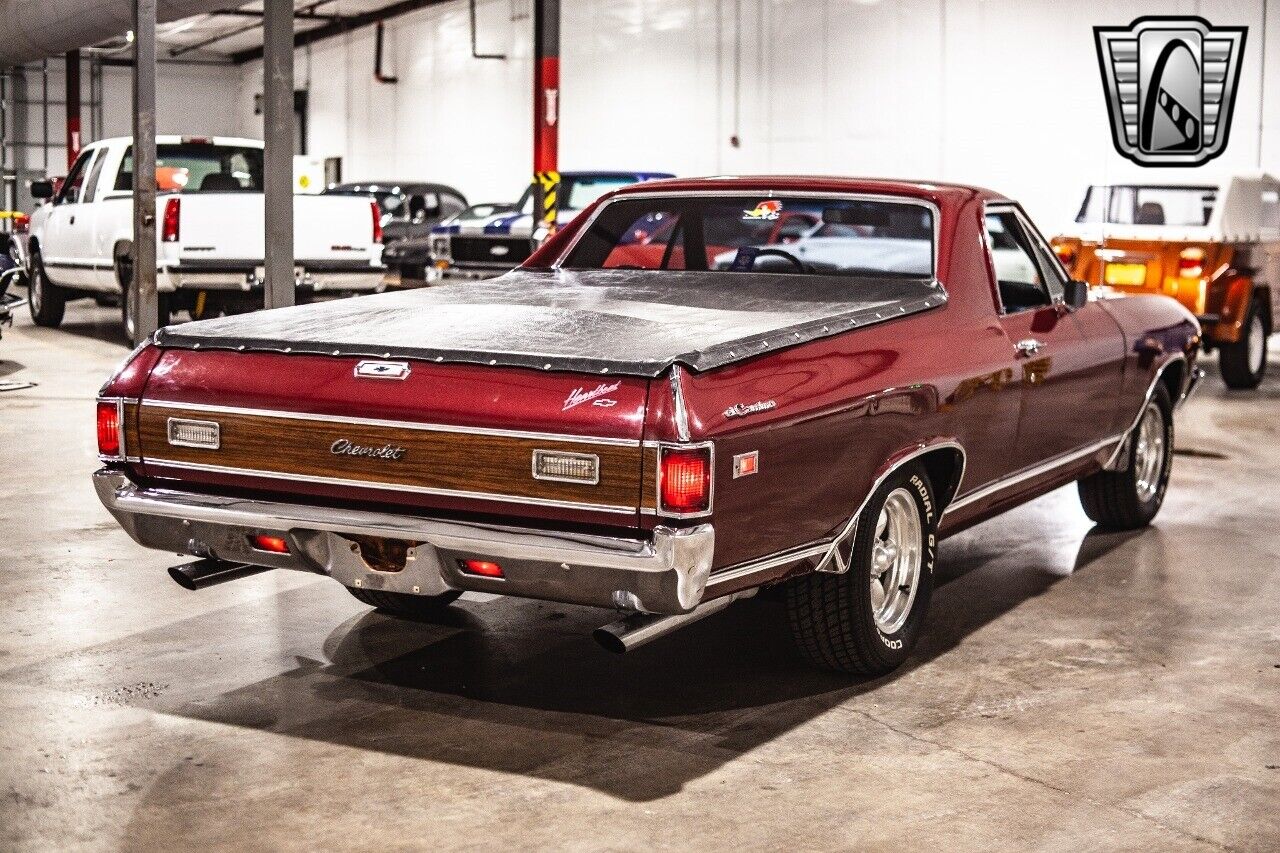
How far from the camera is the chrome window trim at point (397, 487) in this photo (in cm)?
396

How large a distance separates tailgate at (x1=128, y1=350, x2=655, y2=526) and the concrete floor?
0.66m

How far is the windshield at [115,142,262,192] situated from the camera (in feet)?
48.5

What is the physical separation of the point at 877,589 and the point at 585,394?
4.71ft

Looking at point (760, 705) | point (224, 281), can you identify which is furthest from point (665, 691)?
point (224, 281)

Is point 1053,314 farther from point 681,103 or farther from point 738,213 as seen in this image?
point 681,103

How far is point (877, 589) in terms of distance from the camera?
4.96 m

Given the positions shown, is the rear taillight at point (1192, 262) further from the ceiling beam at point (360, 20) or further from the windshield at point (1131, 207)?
the ceiling beam at point (360, 20)

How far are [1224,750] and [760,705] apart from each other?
1259mm

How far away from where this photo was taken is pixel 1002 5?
→ 809 inches

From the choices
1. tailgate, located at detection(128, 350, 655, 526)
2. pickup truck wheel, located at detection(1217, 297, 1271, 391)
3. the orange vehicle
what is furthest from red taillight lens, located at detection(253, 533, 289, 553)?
pickup truck wheel, located at detection(1217, 297, 1271, 391)

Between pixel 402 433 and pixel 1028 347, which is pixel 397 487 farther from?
pixel 1028 347

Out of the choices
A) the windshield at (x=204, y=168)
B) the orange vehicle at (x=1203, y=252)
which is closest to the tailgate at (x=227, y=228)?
the windshield at (x=204, y=168)

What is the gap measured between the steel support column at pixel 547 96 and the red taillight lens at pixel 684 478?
1190 centimetres

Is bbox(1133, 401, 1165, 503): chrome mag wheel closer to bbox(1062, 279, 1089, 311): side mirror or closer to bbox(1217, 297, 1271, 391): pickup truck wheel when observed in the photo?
bbox(1062, 279, 1089, 311): side mirror
